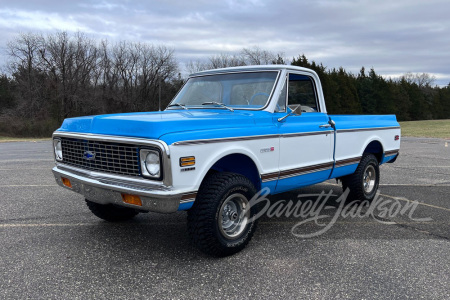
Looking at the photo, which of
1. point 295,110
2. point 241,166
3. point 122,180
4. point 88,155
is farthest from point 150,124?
point 295,110

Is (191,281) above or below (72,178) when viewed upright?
below

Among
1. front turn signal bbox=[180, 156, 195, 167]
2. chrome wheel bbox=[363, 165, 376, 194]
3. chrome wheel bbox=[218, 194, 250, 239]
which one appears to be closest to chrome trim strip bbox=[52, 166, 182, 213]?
front turn signal bbox=[180, 156, 195, 167]

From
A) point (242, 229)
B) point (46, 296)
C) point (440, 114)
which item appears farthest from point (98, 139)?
point (440, 114)

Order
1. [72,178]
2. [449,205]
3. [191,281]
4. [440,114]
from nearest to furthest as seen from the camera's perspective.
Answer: [191,281]
[72,178]
[449,205]
[440,114]

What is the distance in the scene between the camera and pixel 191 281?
3213 millimetres

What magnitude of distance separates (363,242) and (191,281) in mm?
2036

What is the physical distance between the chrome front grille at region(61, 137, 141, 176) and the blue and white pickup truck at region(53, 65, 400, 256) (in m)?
0.01

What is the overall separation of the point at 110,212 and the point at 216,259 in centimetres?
176

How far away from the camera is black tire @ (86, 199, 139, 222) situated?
183 inches

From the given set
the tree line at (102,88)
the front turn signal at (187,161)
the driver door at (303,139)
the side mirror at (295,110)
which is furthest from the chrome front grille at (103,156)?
the tree line at (102,88)

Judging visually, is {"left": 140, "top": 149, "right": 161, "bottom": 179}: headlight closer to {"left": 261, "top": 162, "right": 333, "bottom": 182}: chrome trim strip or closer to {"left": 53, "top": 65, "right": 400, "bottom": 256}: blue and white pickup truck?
{"left": 53, "top": 65, "right": 400, "bottom": 256}: blue and white pickup truck

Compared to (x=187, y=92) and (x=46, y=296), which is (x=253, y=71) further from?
(x=46, y=296)

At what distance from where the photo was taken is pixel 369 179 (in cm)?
604

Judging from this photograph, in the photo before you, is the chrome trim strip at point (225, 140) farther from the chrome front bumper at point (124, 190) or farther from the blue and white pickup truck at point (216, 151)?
the chrome front bumper at point (124, 190)
